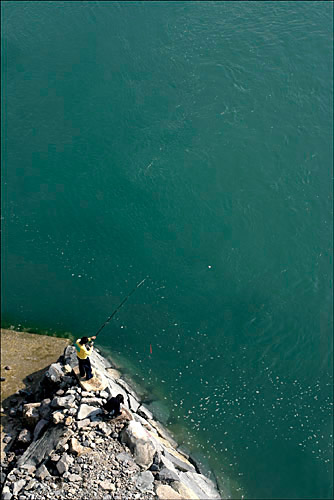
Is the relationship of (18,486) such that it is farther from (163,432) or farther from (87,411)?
(163,432)

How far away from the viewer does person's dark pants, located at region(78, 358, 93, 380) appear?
1565 cm

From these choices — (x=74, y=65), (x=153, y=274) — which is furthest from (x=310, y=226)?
(x=74, y=65)

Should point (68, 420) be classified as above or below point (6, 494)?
above

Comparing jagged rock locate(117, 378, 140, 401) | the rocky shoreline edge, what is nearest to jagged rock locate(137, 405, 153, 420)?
the rocky shoreline edge

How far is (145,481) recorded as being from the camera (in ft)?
45.7

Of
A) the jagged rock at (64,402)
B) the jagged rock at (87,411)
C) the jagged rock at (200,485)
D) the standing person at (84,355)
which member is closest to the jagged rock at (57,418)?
the jagged rock at (64,402)

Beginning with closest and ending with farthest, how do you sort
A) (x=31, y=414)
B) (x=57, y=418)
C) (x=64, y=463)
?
(x=64, y=463) → (x=57, y=418) → (x=31, y=414)

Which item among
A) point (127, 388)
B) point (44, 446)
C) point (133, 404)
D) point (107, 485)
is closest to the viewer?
point (107, 485)

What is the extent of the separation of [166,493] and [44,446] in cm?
397

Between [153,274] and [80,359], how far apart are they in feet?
19.7

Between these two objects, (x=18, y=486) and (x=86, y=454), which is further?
(x=86, y=454)

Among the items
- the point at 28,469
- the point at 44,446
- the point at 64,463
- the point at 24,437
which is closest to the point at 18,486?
the point at 28,469

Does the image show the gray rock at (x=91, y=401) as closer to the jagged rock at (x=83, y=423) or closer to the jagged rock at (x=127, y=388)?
the jagged rock at (x=83, y=423)

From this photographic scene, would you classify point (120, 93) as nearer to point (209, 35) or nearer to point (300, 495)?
point (209, 35)
